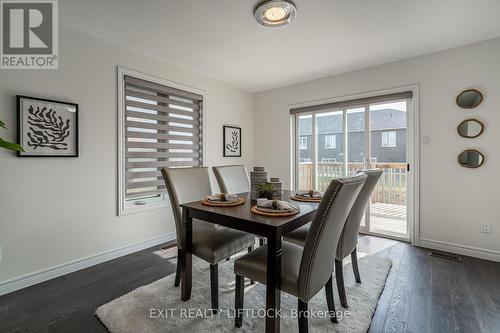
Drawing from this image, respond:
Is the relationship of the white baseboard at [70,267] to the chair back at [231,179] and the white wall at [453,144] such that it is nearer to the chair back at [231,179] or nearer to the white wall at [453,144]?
the chair back at [231,179]

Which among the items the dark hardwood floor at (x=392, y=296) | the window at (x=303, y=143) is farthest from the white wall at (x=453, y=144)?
the window at (x=303, y=143)

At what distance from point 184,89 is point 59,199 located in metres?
2.00

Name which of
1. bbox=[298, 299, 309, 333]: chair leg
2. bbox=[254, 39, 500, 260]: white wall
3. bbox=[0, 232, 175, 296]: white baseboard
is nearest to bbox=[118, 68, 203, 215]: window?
bbox=[0, 232, 175, 296]: white baseboard

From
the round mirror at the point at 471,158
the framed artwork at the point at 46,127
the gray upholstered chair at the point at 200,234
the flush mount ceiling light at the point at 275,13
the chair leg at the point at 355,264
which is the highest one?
the flush mount ceiling light at the point at 275,13

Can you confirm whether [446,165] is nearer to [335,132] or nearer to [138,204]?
[335,132]

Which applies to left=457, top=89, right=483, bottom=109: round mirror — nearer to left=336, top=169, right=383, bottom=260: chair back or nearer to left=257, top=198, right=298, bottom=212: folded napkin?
left=336, top=169, right=383, bottom=260: chair back

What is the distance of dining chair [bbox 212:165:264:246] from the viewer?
2.59 meters

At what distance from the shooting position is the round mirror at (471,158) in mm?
2609

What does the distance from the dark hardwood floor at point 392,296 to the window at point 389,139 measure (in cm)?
145

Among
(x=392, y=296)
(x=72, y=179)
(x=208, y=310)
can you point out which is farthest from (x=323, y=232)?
(x=72, y=179)

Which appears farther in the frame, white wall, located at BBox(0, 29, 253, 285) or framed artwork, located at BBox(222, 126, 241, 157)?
framed artwork, located at BBox(222, 126, 241, 157)

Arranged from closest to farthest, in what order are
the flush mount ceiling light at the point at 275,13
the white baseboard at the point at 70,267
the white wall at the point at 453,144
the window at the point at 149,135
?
the flush mount ceiling light at the point at 275,13 → the white baseboard at the point at 70,267 → the white wall at the point at 453,144 → the window at the point at 149,135

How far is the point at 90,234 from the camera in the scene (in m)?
2.49

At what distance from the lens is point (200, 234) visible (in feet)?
6.39
